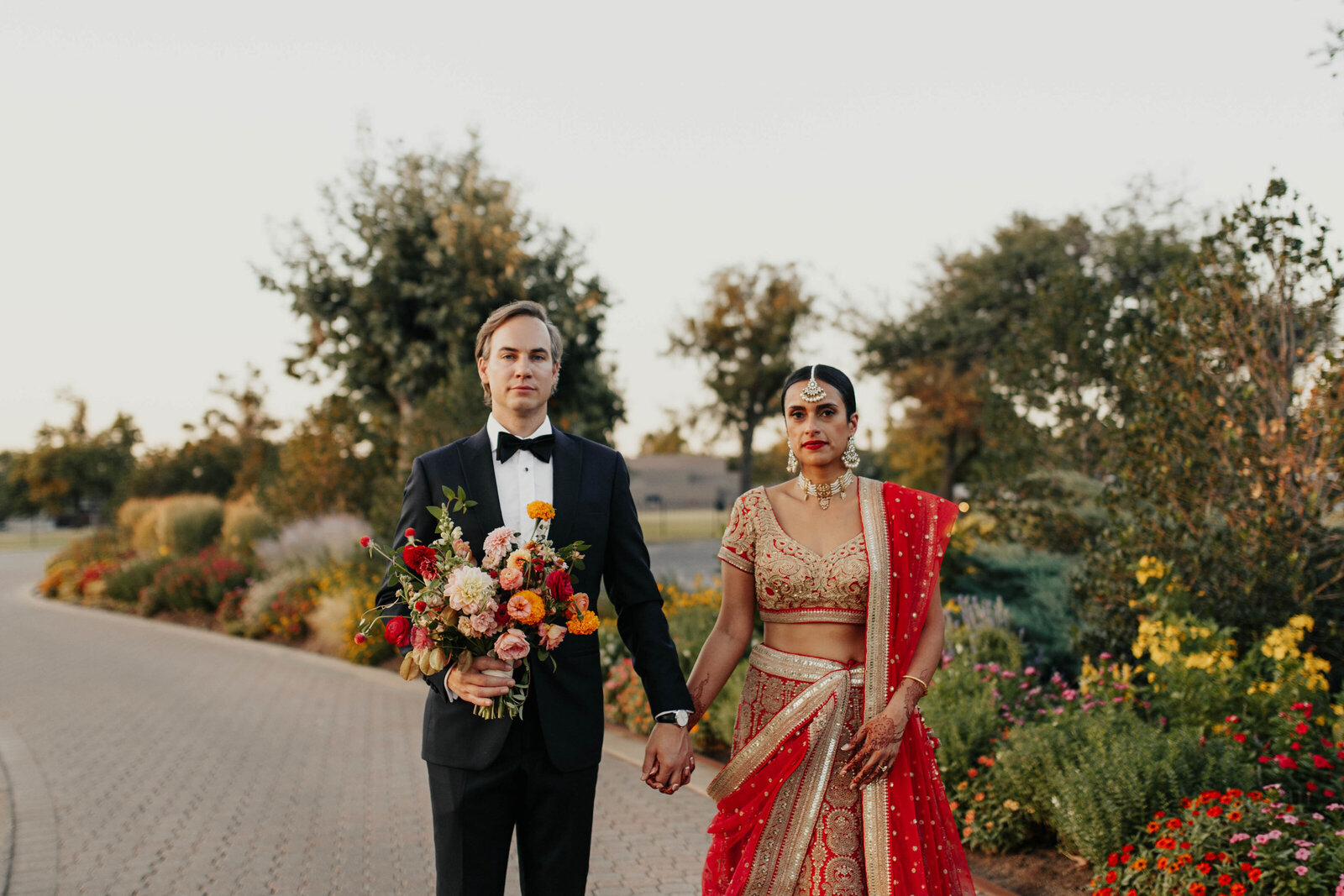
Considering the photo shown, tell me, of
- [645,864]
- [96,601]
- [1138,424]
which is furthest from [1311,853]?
[96,601]

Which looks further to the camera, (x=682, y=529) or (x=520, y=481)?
(x=682, y=529)

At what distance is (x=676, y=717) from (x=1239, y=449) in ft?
16.1

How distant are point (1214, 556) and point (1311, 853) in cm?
302

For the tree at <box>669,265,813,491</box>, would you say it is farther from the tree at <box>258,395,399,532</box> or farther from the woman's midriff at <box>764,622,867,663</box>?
the woman's midriff at <box>764,622,867,663</box>

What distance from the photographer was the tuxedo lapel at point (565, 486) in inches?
114

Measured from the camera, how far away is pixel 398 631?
8.32 feet

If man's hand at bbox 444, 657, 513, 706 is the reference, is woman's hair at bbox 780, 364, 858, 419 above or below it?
above

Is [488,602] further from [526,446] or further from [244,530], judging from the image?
[244,530]

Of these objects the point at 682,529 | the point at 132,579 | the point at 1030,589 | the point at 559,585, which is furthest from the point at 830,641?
the point at 682,529

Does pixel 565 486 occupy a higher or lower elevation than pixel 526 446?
lower

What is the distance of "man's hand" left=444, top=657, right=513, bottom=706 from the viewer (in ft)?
8.36

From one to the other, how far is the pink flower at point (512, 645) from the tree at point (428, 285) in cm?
1281

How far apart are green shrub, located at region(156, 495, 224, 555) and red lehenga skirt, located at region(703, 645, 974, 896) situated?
758 inches

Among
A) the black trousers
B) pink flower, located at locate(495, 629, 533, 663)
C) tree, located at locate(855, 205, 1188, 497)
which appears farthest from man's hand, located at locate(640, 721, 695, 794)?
tree, located at locate(855, 205, 1188, 497)
